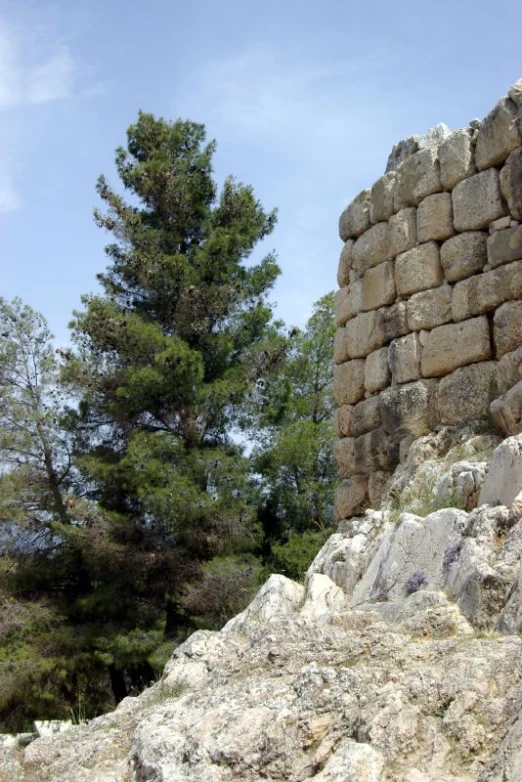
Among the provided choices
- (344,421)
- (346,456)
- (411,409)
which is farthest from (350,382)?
(411,409)

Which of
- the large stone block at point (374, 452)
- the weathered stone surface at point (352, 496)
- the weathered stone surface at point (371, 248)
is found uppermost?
the weathered stone surface at point (371, 248)

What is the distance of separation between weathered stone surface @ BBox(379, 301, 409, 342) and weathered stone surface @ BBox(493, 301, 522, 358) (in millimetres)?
977

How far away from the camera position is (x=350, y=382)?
31.8ft

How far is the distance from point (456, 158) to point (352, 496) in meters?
3.12

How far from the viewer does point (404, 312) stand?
29.6ft

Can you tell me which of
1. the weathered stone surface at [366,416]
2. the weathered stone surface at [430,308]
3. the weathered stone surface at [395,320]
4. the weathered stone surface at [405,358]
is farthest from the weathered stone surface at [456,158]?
the weathered stone surface at [366,416]

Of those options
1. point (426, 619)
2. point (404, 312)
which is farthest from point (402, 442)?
point (426, 619)

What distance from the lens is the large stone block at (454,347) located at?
27.4 feet

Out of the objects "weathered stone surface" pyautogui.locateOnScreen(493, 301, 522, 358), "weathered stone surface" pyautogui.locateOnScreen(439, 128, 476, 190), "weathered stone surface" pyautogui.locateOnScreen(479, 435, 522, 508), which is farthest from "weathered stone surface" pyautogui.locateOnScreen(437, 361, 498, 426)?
"weathered stone surface" pyautogui.locateOnScreen(479, 435, 522, 508)

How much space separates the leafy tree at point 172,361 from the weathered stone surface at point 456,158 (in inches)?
248

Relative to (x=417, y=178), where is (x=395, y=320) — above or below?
below

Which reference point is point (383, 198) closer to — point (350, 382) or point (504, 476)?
point (350, 382)

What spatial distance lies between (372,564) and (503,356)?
91.7 inches

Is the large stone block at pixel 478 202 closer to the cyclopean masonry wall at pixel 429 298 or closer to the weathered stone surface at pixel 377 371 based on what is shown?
the cyclopean masonry wall at pixel 429 298
